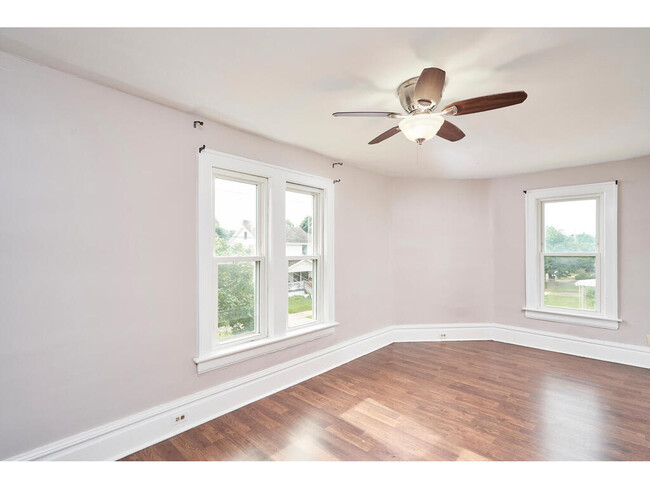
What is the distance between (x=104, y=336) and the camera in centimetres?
190

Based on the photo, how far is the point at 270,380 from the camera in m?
2.84

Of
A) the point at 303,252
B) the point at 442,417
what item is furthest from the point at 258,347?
the point at 442,417

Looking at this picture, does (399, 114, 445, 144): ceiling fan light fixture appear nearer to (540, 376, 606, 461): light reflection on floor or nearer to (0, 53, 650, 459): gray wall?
(0, 53, 650, 459): gray wall

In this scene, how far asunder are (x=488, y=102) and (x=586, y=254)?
3522 mm

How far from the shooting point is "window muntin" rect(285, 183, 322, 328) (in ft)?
10.5

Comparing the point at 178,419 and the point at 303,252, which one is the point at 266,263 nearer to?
the point at 303,252

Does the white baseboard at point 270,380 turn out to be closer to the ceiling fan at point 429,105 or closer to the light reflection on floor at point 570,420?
the light reflection on floor at point 570,420

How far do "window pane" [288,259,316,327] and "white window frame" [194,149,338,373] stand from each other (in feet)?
0.28

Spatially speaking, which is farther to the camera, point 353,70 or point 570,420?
point 570,420

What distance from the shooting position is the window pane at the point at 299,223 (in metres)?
3.21

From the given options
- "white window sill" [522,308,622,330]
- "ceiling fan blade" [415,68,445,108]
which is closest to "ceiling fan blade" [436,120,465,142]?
"ceiling fan blade" [415,68,445,108]

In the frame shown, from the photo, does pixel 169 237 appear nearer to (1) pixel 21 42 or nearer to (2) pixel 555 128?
(1) pixel 21 42
